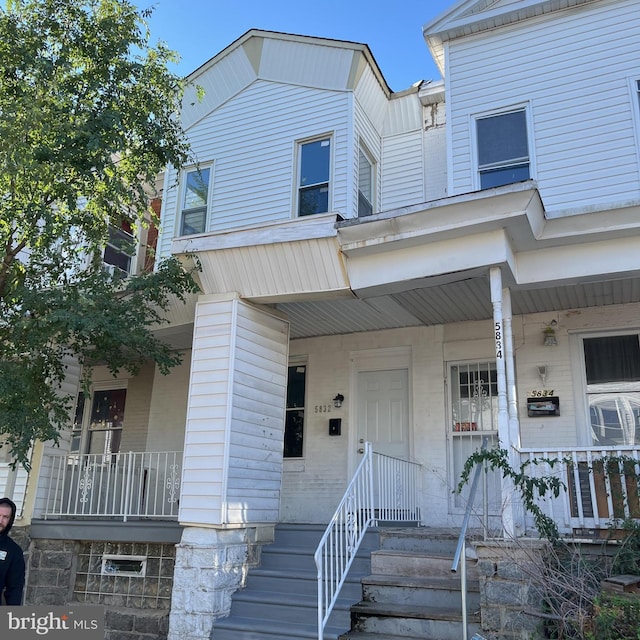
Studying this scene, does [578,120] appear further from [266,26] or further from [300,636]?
[300,636]

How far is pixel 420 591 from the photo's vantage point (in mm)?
6008

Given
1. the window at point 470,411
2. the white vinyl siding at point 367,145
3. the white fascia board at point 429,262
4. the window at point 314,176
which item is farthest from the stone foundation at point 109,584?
the white vinyl siding at point 367,145

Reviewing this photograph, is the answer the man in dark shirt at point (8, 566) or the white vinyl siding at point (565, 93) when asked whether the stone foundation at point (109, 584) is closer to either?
the man in dark shirt at point (8, 566)

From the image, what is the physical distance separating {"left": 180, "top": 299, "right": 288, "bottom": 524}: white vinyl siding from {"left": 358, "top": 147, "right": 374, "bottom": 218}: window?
8.90 feet

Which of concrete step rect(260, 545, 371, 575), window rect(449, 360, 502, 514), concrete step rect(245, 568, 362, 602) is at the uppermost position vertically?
window rect(449, 360, 502, 514)

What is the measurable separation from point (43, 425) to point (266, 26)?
23.5ft

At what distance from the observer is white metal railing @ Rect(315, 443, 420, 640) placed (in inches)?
239

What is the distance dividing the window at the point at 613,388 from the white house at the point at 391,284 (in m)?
0.03

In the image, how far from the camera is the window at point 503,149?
862 cm

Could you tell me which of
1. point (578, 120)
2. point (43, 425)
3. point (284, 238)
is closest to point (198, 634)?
point (43, 425)

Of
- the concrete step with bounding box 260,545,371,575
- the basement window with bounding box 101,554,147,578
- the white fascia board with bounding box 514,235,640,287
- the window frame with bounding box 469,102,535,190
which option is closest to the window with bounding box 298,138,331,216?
the window frame with bounding box 469,102,535,190

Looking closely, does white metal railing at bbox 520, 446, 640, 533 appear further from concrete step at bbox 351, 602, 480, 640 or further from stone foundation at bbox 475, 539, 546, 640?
concrete step at bbox 351, 602, 480, 640

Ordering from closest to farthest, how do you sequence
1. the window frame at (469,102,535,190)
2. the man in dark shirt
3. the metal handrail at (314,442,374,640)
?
the man in dark shirt → the metal handrail at (314,442,374,640) → the window frame at (469,102,535,190)

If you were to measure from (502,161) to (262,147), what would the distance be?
3.83 meters
